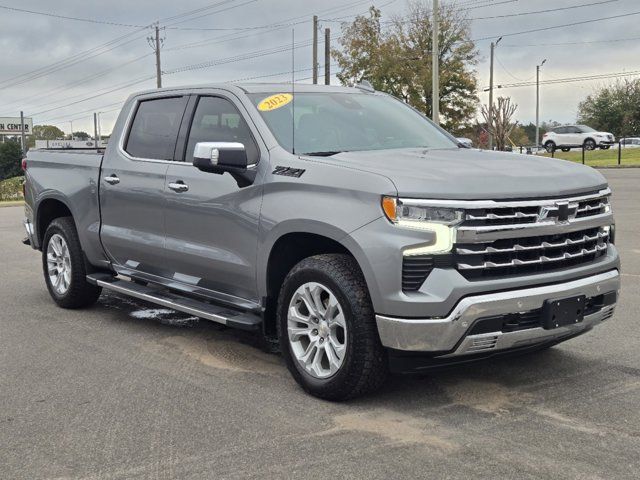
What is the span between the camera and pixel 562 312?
4.13m

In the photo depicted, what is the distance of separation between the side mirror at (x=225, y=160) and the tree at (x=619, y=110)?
232 feet

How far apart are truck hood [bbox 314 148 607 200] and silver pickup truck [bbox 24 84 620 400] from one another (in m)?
0.01

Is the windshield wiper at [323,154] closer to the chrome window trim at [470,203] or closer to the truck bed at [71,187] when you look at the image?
the chrome window trim at [470,203]

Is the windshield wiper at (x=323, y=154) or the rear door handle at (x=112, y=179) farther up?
the windshield wiper at (x=323, y=154)

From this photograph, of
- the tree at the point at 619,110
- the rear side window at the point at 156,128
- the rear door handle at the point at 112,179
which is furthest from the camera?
the tree at the point at 619,110

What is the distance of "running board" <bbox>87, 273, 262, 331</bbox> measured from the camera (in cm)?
493

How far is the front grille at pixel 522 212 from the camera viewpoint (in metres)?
3.92

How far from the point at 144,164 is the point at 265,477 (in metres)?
3.23

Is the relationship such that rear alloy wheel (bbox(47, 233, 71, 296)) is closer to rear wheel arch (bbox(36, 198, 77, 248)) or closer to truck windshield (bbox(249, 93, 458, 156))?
rear wheel arch (bbox(36, 198, 77, 248))

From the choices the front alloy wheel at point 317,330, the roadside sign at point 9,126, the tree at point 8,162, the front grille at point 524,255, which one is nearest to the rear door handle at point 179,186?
the front alloy wheel at point 317,330

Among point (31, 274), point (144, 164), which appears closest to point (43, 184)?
point (144, 164)

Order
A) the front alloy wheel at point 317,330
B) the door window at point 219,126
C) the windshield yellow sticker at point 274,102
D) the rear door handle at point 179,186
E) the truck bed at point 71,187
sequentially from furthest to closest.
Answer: the truck bed at point 71,187, the rear door handle at point 179,186, the windshield yellow sticker at point 274,102, the door window at point 219,126, the front alloy wheel at point 317,330

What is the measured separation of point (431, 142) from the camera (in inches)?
219

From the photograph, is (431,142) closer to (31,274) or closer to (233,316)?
(233,316)
